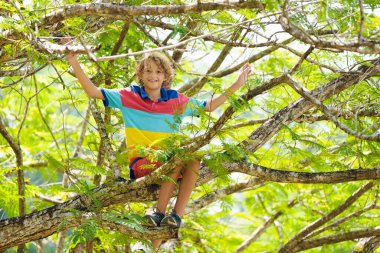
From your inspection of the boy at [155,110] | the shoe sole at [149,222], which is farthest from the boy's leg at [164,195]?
the shoe sole at [149,222]

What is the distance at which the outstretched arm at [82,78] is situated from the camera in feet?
14.0

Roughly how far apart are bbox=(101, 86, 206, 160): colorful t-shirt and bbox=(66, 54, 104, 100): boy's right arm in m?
0.08

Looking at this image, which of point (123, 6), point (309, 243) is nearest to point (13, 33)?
point (123, 6)

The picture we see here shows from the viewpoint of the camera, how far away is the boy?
4.54 meters

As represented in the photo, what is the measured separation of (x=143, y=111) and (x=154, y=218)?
77 cm

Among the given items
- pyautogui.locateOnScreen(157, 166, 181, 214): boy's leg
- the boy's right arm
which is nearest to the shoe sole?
pyautogui.locateOnScreen(157, 166, 181, 214): boy's leg

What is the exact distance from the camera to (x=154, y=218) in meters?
4.52

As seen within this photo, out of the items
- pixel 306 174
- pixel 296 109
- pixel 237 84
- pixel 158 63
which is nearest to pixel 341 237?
pixel 306 174

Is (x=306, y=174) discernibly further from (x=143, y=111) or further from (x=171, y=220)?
(x=143, y=111)

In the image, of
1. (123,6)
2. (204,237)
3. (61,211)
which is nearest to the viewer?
(123,6)

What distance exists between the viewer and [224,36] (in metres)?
5.12

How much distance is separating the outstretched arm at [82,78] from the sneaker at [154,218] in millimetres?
850

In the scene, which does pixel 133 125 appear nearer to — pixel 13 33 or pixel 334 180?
pixel 13 33

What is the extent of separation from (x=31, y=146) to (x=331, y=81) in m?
5.17
